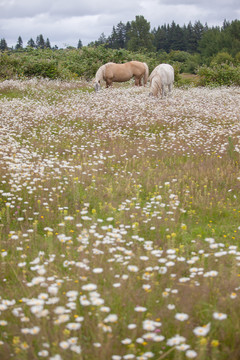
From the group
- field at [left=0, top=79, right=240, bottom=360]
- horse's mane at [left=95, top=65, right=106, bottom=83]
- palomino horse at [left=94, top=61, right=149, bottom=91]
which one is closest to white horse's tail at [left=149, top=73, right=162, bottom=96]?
field at [left=0, top=79, right=240, bottom=360]

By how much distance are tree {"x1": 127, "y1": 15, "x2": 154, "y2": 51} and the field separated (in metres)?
72.7

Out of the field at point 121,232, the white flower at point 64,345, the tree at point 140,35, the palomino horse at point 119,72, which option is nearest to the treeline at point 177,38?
the tree at point 140,35

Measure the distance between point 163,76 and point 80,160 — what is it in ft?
33.7

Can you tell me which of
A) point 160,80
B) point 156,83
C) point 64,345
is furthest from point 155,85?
point 64,345

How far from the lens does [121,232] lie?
4.25 metres

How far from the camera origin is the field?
2.83 meters

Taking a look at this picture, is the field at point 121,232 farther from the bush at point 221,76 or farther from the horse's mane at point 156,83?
the bush at point 221,76

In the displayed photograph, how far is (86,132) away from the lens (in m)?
11.5

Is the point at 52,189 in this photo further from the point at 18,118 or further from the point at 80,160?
the point at 18,118

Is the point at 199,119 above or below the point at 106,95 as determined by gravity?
below

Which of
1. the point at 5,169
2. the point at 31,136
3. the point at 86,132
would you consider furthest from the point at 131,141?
the point at 5,169

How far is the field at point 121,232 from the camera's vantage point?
2.83m

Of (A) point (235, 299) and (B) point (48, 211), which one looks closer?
(A) point (235, 299)

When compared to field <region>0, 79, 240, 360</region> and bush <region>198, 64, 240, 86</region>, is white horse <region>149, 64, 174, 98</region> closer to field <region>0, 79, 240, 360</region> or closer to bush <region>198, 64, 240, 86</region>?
field <region>0, 79, 240, 360</region>
